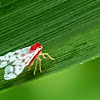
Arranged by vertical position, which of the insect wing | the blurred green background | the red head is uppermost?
the red head

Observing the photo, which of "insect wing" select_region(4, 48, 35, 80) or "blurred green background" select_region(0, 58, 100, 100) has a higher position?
"insect wing" select_region(4, 48, 35, 80)

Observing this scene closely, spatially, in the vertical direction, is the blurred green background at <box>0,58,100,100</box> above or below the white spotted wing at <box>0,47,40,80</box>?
below

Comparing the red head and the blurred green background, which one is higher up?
the red head

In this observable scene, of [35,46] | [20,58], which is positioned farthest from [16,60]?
[35,46]

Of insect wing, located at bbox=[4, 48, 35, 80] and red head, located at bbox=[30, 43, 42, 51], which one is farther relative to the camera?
red head, located at bbox=[30, 43, 42, 51]

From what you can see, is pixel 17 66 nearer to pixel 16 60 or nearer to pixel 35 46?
pixel 16 60

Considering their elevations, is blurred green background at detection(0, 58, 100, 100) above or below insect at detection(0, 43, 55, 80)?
below

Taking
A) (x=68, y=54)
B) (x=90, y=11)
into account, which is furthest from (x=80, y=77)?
(x=90, y=11)
